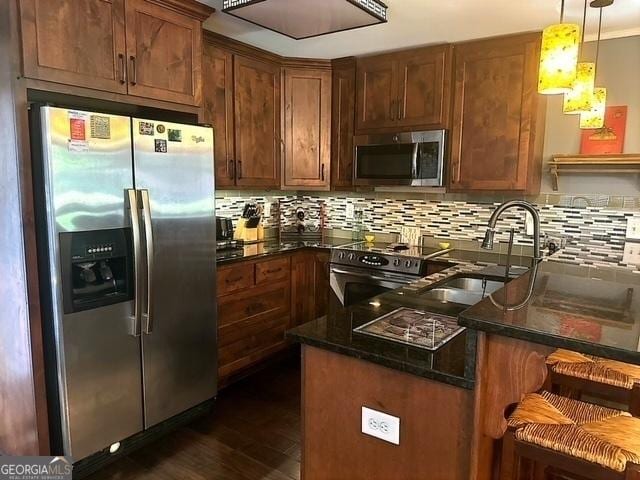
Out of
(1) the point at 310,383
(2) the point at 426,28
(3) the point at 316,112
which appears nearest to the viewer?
(1) the point at 310,383

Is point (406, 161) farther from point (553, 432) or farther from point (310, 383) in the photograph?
point (553, 432)

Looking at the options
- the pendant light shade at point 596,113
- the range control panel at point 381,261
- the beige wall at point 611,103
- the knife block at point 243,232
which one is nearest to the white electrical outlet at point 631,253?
the beige wall at point 611,103

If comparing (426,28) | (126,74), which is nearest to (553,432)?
(126,74)

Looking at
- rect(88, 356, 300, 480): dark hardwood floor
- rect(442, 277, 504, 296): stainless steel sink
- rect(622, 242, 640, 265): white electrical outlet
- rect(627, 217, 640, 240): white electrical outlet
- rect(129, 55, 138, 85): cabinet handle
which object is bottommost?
rect(88, 356, 300, 480): dark hardwood floor

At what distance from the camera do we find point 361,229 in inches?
155

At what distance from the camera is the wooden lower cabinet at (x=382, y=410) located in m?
1.29

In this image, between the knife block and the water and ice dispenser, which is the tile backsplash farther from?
the water and ice dispenser

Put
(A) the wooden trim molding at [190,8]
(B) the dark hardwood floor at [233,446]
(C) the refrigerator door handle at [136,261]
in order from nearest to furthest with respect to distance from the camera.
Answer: (C) the refrigerator door handle at [136,261] → (B) the dark hardwood floor at [233,446] → (A) the wooden trim molding at [190,8]

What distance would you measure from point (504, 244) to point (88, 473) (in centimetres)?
287

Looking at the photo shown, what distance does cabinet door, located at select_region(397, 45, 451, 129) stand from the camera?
10.3 ft

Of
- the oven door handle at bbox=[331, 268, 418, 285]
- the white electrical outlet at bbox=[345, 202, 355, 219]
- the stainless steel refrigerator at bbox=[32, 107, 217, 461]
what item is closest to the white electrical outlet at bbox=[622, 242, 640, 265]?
the oven door handle at bbox=[331, 268, 418, 285]

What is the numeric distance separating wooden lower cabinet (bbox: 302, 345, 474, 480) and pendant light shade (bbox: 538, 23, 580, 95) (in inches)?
43.2

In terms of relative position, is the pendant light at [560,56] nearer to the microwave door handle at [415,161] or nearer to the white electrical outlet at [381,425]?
the white electrical outlet at [381,425]

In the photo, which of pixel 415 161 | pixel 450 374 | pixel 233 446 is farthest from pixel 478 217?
pixel 450 374
